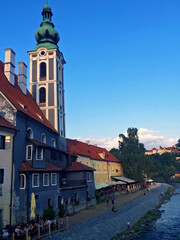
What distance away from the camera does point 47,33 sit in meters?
44.5

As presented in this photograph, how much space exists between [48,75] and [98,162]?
1203 inches

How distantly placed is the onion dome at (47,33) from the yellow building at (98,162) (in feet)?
75.2

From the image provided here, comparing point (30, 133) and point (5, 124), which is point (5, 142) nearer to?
point (5, 124)

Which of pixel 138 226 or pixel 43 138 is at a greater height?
pixel 43 138

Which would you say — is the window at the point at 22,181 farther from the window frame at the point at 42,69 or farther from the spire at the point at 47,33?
the spire at the point at 47,33

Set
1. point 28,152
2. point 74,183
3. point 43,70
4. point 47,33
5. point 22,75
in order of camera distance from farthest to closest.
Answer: point 47,33 → point 43,70 → point 74,183 → point 22,75 → point 28,152

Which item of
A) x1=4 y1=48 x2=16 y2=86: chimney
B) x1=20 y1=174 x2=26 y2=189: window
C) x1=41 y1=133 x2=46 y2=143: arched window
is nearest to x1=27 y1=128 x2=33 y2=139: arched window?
x1=41 y1=133 x2=46 y2=143: arched window

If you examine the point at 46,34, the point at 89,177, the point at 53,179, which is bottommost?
the point at 89,177

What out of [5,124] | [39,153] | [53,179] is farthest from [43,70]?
[53,179]

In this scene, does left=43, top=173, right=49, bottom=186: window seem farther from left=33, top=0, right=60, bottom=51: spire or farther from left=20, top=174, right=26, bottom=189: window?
left=33, top=0, right=60, bottom=51: spire

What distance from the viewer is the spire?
146 ft

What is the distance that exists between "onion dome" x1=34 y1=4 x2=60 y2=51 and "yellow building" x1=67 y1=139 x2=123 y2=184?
75.2 feet

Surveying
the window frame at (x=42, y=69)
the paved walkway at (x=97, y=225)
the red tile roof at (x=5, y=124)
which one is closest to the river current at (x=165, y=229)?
the paved walkway at (x=97, y=225)

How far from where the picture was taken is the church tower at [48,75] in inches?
1609
